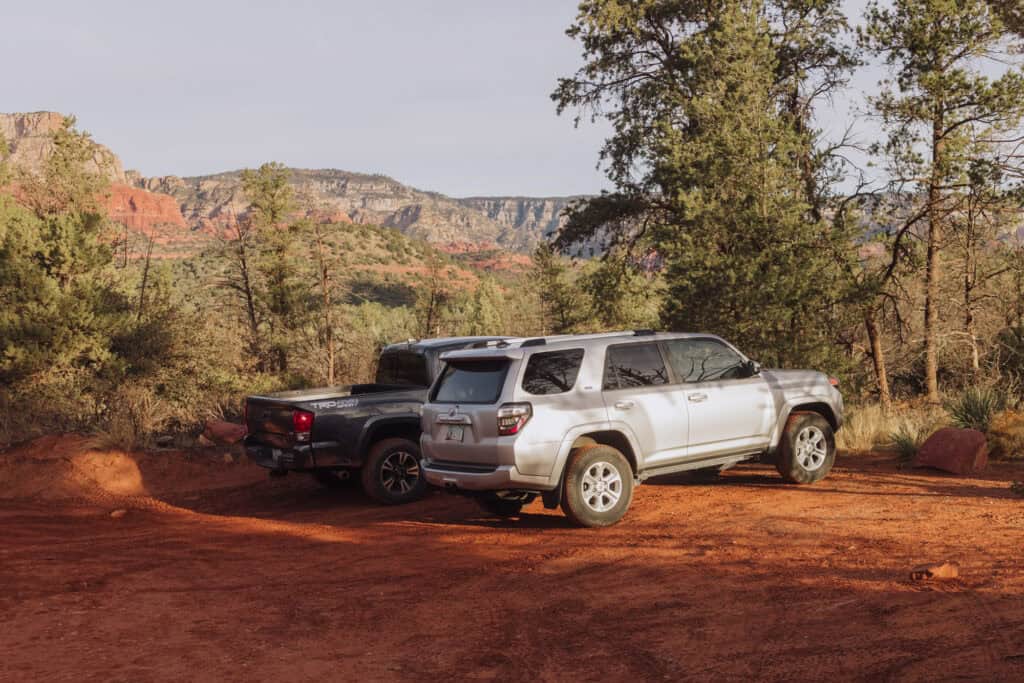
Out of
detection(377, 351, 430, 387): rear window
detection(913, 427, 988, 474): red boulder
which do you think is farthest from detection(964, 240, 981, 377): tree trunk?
detection(377, 351, 430, 387): rear window

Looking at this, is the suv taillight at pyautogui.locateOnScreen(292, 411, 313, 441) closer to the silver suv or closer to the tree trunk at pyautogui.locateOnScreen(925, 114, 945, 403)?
the silver suv

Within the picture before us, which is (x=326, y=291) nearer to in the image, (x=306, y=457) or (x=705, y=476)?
(x=306, y=457)

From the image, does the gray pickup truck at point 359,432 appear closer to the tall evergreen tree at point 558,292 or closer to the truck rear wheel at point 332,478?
the truck rear wheel at point 332,478

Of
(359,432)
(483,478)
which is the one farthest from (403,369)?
(483,478)

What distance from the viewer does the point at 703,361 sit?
10.0 meters

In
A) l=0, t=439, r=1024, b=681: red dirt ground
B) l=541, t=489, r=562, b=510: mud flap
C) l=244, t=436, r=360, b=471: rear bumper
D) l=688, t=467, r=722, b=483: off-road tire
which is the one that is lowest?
l=0, t=439, r=1024, b=681: red dirt ground

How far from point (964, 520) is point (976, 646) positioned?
3.66 metres

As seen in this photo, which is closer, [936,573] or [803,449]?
[936,573]

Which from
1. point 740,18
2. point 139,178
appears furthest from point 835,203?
point 139,178

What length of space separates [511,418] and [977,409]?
336 inches

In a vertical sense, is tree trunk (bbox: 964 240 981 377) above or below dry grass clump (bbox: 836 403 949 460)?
above

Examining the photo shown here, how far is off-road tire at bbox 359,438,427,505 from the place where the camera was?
36.9 ft

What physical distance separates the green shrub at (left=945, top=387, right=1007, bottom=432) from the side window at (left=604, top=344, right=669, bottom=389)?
6.24 m

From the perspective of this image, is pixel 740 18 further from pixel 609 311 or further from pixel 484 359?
pixel 484 359
